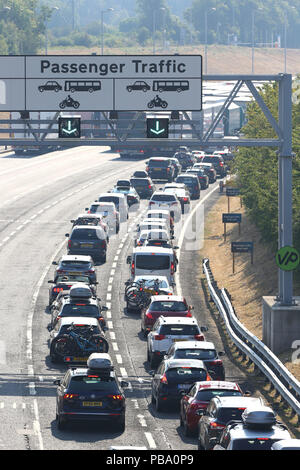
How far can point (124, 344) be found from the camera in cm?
3753

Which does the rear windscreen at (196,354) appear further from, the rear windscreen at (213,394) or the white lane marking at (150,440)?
the rear windscreen at (213,394)

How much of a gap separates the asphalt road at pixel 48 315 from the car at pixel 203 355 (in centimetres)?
148

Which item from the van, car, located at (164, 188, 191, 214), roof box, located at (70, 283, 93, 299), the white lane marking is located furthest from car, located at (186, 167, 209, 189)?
the white lane marking

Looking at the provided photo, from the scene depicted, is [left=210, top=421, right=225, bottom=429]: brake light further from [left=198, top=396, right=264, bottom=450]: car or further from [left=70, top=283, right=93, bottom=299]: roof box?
[left=70, top=283, right=93, bottom=299]: roof box

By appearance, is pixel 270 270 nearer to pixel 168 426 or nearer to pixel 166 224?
pixel 166 224

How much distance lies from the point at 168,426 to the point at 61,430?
8.38 ft

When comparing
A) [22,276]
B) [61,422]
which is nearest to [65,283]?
[22,276]

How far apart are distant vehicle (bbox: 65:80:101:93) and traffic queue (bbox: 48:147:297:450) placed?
21.9ft

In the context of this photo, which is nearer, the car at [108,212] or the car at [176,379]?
the car at [176,379]

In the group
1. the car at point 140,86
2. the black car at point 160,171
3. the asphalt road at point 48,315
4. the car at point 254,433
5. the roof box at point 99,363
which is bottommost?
the asphalt road at point 48,315

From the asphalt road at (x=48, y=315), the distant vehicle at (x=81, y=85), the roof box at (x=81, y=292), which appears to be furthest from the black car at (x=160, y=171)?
the distant vehicle at (x=81, y=85)

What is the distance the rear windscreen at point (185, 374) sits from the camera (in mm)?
27938
